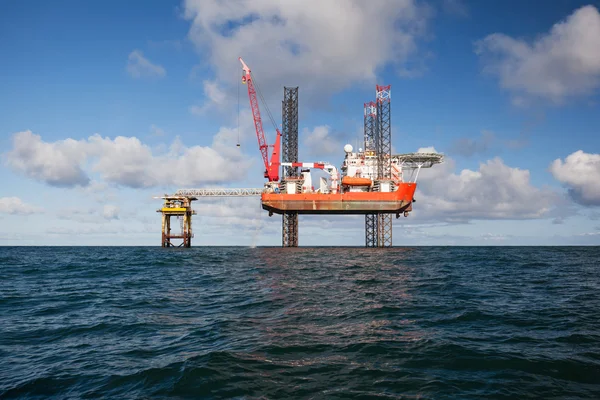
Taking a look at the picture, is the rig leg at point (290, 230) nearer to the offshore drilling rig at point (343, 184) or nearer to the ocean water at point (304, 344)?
the offshore drilling rig at point (343, 184)

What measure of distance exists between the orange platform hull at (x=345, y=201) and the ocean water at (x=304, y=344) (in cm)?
5003

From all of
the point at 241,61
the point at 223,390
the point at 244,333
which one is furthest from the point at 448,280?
the point at 241,61

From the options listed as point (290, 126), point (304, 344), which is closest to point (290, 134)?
point (290, 126)

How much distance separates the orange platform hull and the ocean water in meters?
50.0

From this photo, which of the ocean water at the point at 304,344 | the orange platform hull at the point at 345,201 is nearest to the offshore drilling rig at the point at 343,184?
the orange platform hull at the point at 345,201

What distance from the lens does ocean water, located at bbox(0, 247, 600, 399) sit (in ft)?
24.7

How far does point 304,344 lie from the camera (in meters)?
10.0

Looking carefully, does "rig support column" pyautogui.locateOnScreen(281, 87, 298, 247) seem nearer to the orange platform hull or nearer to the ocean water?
the orange platform hull

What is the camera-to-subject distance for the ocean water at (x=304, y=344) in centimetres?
752

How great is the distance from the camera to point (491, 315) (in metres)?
13.4

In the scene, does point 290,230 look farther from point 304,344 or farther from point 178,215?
point 304,344

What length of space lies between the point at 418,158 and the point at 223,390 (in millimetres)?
72352

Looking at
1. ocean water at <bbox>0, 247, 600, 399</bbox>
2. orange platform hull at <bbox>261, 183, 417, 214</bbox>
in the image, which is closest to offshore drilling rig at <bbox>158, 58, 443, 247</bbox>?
orange platform hull at <bbox>261, 183, 417, 214</bbox>

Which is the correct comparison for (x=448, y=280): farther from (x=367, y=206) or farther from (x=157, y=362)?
(x=367, y=206)
